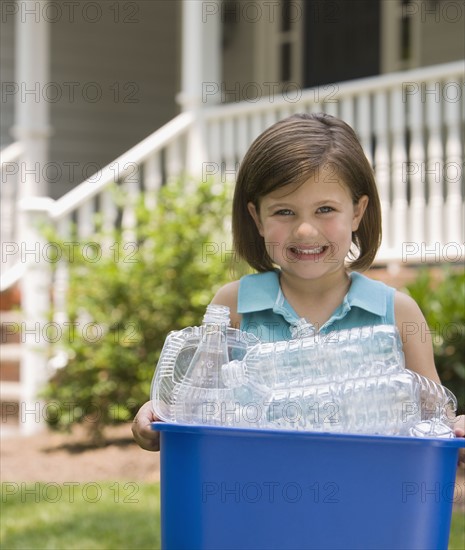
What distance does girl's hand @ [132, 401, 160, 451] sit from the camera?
2.14m

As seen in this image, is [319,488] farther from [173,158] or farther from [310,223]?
[173,158]

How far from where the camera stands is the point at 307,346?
2.10 m

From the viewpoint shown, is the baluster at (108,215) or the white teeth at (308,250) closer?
the white teeth at (308,250)

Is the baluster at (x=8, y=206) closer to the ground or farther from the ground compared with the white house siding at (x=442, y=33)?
closer to the ground

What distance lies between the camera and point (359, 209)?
2.69 meters

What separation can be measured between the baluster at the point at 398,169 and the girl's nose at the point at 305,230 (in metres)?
4.97

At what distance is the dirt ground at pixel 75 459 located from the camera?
5.93 meters

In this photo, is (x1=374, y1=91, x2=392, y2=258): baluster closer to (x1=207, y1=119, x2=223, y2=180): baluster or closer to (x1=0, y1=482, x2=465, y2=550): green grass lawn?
(x1=207, y1=119, x2=223, y2=180): baluster

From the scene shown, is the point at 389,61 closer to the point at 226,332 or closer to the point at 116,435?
the point at 116,435

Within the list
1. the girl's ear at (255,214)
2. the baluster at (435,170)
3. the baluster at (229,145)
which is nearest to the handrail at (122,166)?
the baluster at (229,145)

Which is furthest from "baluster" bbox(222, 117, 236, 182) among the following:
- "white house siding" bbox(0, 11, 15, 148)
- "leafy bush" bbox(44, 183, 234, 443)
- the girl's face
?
the girl's face

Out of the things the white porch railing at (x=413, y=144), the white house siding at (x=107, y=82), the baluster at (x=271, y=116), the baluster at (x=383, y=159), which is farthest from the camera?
the white house siding at (x=107, y=82)

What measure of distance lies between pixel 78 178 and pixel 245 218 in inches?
357

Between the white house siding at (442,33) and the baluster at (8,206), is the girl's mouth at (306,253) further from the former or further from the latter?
the white house siding at (442,33)
